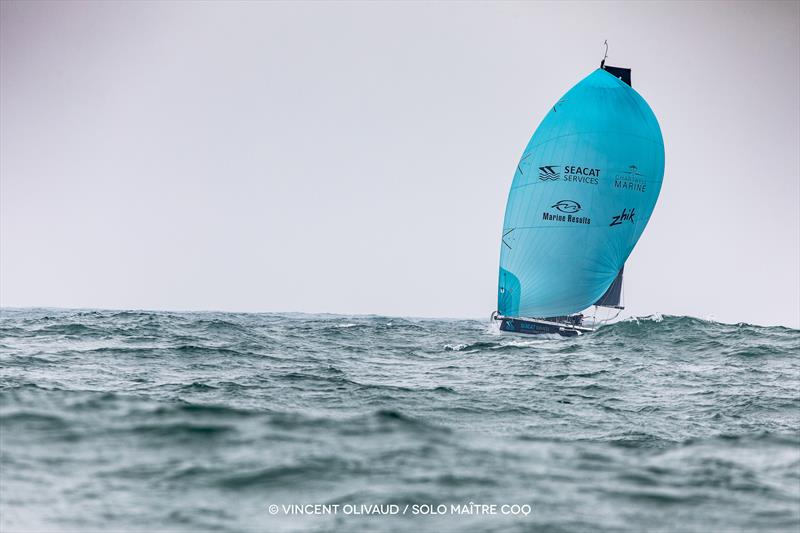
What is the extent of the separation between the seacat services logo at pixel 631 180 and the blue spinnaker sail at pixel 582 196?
0.04 metres

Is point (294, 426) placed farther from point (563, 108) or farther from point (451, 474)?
point (563, 108)

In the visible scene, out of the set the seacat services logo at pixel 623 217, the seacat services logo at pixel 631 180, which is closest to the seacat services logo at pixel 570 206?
the seacat services logo at pixel 623 217

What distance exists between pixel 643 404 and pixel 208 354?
33.5 ft

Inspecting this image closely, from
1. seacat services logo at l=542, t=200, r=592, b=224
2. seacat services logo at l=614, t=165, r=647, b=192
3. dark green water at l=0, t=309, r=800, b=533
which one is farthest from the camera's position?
seacat services logo at l=614, t=165, r=647, b=192

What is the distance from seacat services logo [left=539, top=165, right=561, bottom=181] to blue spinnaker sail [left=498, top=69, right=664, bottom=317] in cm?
4

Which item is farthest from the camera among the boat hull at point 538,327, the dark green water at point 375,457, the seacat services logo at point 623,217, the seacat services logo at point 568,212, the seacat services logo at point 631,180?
the seacat services logo at point 623,217

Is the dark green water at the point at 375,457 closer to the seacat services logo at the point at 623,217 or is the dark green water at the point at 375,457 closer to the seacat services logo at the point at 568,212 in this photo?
the seacat services logo at the point at 568,212

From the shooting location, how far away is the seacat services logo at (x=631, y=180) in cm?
3816

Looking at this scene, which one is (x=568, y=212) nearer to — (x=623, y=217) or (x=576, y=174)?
(x=576, y=174)

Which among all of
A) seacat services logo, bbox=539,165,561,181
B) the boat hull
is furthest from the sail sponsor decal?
the boat hull

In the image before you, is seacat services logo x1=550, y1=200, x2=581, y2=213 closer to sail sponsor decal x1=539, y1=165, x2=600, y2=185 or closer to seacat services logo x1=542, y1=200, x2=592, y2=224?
seacat services logo x1=542, y1=200, x2=592, y2=224

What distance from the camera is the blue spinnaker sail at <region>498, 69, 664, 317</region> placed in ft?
125

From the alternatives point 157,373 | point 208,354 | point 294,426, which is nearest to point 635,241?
point 208,354

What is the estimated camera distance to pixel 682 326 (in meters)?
32.2
